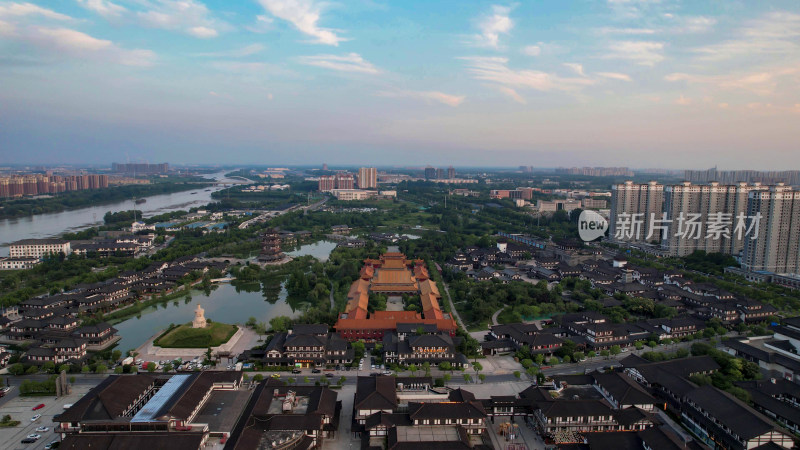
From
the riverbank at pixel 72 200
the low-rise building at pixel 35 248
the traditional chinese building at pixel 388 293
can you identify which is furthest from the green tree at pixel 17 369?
the riverbank at pixel 72 200

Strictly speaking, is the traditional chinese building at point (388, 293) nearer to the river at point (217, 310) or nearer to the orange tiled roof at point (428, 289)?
the orange tiled roof at point (428, 289)

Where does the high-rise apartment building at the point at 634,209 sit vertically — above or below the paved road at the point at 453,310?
above

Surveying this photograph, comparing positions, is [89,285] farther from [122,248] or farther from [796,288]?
[796,288]

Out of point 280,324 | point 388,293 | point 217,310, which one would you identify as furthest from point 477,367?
point 217,310

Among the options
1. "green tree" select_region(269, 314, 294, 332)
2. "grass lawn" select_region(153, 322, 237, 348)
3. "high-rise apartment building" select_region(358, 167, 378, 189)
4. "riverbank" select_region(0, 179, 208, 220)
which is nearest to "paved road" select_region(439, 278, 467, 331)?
"green tree" select_region(269, 314, 294, 332)

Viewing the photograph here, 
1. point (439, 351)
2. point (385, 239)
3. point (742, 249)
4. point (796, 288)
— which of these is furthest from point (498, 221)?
point (439, 351)

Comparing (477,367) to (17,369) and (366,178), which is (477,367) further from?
(366,178)
